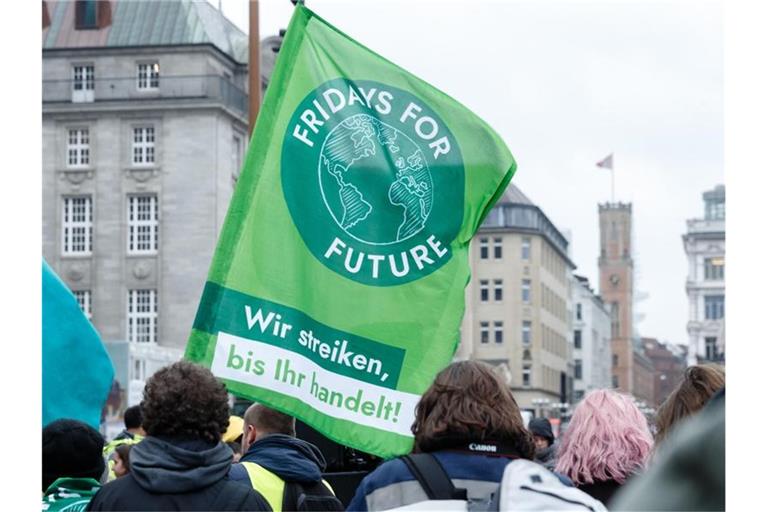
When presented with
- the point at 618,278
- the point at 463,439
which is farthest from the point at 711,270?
the point at 463,439

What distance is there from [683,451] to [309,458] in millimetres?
3822

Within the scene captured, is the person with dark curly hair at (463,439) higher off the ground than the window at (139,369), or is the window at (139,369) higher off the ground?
the person with dark curly hair at (463,439)

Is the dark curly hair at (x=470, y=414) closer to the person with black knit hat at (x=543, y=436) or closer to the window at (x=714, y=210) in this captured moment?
the person with black knit hat at (x=543, y=436)

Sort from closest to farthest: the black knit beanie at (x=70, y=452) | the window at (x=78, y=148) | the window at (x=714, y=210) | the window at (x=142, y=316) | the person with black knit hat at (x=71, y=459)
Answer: the person with black knit hat at (x=71, y=459), the black knit beanie at (x=70, y=452), the window at (x=142, y=316), the window at (x=78, y=148), the window at (x=714, y=210)

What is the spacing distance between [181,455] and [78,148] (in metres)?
54.2

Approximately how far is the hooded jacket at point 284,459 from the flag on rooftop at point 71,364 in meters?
2.01

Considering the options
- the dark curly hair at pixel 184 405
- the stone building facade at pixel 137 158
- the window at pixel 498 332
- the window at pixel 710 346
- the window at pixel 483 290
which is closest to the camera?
the dark curly hair at pixel 184 405

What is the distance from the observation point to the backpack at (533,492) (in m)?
2.98

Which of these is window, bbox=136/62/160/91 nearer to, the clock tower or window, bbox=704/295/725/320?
window, bbox=704/295/725/320

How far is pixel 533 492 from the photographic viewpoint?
2.99m

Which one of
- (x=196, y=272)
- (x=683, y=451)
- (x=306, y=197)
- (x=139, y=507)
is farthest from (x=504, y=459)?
(x=196, y=272)

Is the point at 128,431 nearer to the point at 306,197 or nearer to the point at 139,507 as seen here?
the point at 306,197

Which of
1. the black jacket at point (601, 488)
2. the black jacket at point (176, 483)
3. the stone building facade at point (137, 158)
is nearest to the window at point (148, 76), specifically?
the stone building facade at point (137, 158)

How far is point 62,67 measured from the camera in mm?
56750
